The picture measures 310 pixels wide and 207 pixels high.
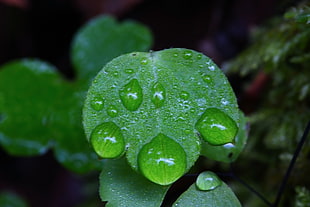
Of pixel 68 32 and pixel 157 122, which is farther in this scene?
pixel 68 32

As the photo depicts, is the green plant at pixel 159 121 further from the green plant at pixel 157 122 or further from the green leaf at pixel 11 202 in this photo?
the green leaf at pixel 11 202

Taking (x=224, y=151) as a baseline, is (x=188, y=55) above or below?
above

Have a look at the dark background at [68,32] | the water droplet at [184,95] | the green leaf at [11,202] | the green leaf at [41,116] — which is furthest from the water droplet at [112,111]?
the green leaf at [11,202]

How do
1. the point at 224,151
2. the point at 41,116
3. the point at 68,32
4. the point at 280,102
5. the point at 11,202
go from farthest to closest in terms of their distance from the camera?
the point at 68,32 → the point at 11,202 → the point at 41,116 → the point at 280,102 → the point at 224,151

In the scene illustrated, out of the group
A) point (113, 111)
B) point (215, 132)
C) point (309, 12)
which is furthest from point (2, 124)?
point (309, 12)

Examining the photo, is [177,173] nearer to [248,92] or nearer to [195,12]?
[248,92]

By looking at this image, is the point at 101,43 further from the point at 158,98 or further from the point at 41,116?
the point at 158,98


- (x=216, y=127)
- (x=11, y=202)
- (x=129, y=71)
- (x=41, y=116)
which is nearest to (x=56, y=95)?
(x=41, y=116)
